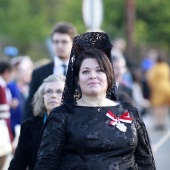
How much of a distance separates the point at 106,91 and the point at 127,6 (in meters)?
29.3

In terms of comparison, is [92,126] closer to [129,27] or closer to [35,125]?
[35,125]

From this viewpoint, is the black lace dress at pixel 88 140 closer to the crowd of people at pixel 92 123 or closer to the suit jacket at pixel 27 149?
the crowd of people at pixel 92 123

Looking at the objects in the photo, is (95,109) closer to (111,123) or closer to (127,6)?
(111,123)

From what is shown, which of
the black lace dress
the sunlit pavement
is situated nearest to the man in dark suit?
the black lace dress

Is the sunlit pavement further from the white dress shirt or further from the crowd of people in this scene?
the crowd of people

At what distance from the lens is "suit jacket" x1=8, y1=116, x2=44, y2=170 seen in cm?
743

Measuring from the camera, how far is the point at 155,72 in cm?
2294

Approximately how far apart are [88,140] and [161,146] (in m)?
11.0

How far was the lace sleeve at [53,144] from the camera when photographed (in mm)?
5824

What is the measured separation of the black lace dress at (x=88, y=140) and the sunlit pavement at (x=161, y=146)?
7143 millimetres

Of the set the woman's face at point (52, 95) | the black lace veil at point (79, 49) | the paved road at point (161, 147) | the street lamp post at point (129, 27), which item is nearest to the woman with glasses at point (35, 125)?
the woman's face at point (52, 95)

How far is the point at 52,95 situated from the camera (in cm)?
771

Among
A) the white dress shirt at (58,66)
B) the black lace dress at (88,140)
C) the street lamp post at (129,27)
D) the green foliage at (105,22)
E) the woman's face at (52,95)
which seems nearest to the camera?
the black lace dress at (88,140)

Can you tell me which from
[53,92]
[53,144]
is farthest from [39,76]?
[53,144]
